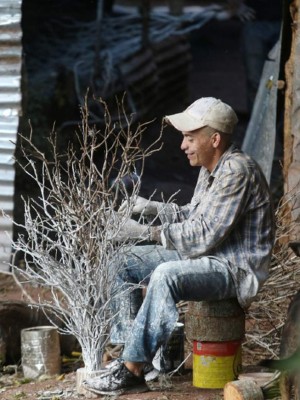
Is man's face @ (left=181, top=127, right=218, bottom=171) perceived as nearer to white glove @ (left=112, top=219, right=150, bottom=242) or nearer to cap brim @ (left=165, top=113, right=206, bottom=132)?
cap brim @ (left=165, top=113, right=206, bottom=132)

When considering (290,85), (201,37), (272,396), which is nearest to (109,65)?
(290,85)

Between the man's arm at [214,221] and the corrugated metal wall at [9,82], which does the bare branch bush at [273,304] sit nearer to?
the man's arm at [214,221]

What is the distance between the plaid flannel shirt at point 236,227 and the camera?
5594 mm

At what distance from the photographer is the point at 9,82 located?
26.9 feet

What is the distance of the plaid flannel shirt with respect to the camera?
559cm

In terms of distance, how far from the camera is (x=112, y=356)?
6.84m

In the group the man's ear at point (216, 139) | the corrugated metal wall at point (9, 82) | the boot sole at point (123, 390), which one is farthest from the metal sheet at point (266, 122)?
the boot sole at point (123, 390)

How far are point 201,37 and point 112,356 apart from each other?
15069 mm

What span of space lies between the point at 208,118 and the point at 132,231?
799 millimetres

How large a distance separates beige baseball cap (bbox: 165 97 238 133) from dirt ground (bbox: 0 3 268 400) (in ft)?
Result: 5.07

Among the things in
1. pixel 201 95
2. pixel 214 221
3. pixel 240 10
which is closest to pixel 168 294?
pixel 214 221

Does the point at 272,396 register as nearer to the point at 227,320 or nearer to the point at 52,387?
the point at 227,320

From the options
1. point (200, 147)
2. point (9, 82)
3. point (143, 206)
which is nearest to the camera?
point (200, 147)

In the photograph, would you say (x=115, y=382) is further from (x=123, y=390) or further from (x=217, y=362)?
(x=217, y=362)
